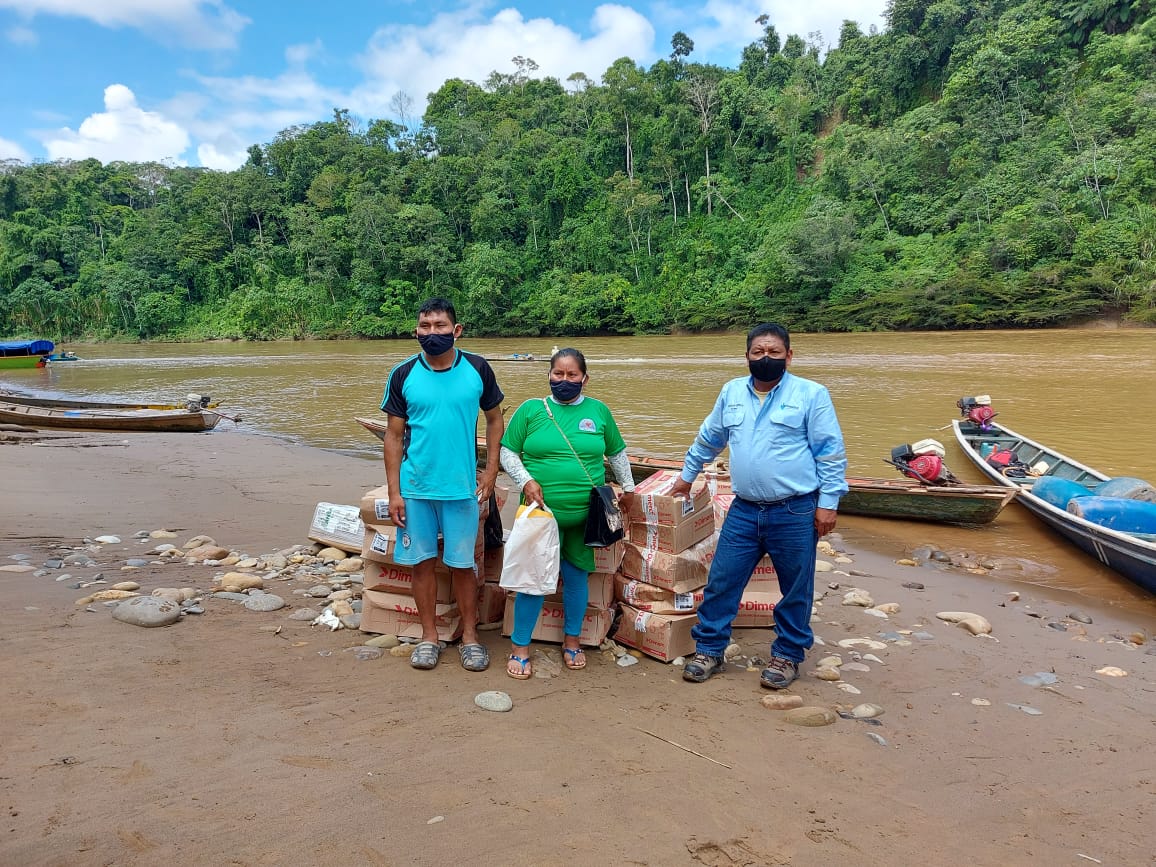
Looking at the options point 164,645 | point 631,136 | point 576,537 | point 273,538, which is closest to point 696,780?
point 576,537

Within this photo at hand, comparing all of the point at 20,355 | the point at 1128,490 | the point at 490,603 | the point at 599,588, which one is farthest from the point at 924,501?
the point at 20,355

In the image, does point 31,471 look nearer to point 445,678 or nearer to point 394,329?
point 445,678

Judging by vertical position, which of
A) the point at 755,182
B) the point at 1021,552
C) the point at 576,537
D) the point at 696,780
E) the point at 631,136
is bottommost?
the point at 1021,552

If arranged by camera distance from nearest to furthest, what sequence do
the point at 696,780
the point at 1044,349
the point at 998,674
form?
the point at 696,780
the point at 998,674
the point at 1044,349

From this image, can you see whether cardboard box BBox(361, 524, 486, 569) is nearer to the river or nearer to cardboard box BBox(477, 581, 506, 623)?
cardboard box BBox(477, 581, 506, 623)

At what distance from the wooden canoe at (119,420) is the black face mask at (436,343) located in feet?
40.8

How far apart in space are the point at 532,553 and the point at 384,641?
1.17 metres

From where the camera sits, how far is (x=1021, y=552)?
6727 mm

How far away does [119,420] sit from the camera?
1345cm

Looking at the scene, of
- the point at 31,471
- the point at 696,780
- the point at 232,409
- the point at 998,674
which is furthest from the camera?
the point at 232,409

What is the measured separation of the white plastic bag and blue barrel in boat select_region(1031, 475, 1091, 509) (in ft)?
20.0

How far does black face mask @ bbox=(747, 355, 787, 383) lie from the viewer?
11.1ft

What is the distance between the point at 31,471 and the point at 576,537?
30.2 feet

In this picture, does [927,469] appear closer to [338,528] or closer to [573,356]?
[573,356]
